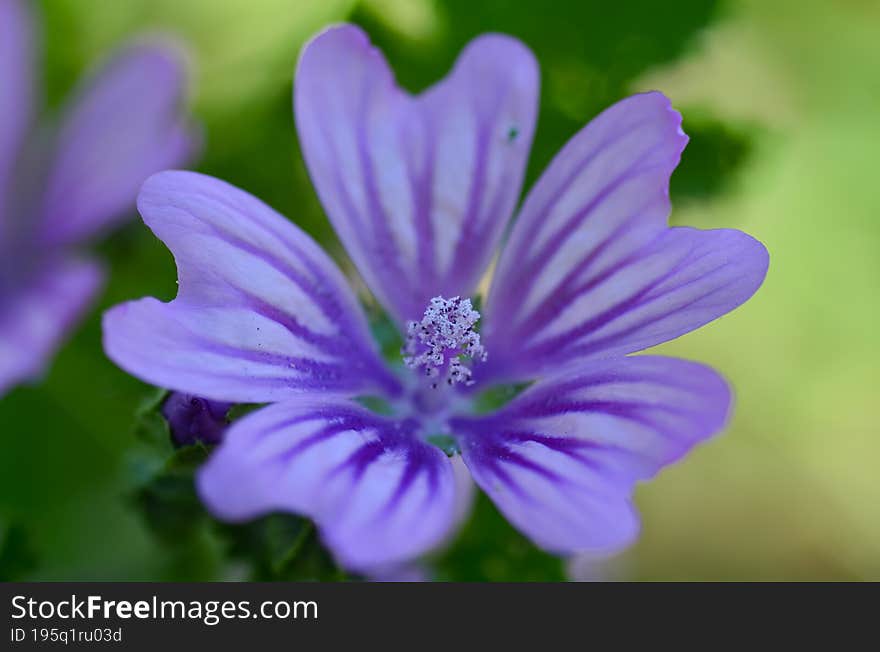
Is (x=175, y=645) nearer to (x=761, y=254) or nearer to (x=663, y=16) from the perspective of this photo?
(x=761, y=254)

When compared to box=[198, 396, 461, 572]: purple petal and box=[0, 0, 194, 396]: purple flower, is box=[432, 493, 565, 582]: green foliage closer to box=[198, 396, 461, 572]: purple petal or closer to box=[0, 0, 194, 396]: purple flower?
box=[198, 396, 461, 572]: purple petal

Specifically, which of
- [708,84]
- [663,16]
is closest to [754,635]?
[663,16]

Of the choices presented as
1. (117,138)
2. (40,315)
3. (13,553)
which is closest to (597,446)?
(13,553)

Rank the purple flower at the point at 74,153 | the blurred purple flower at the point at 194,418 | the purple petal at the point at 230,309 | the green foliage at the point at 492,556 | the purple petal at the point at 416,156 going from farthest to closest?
the purple flower at the point at 74,153
the green foliage at the point at 492,556
the purple petal at the point at 416,156
the blurred purple flower at the point at 194,418
the purple petal at the point at 230,309

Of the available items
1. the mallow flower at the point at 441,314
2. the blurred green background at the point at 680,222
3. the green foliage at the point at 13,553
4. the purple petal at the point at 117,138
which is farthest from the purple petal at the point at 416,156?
the purple petal at the point at 117,138

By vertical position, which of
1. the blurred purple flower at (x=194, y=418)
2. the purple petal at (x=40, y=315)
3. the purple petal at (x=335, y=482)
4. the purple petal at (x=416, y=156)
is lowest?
the purple petal at (x=335, y=482)

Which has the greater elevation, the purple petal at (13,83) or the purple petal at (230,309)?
the purple petal at (13,83)

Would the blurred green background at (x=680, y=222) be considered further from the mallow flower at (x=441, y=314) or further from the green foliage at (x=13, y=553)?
the mallow flower at (x=441, y=314)

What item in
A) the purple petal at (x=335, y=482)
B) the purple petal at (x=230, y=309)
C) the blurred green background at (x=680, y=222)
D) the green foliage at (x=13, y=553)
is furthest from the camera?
the blurred green background at (x=680, y=222)
